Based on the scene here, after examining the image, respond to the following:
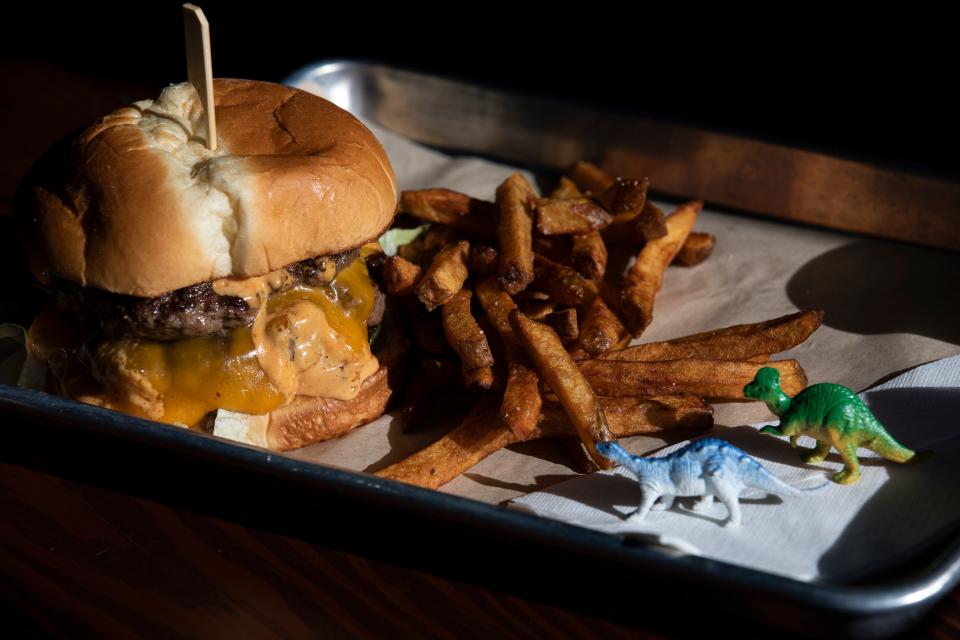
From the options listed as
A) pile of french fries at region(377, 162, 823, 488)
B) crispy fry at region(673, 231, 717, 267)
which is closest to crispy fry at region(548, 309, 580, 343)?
pile of french fries at region(377, 162, 823, 488)

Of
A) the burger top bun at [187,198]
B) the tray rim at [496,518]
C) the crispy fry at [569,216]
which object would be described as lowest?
the tray rim at [496,518]

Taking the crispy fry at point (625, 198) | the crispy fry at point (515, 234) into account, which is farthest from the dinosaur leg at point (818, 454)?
the crispy fry at point (625, 198)

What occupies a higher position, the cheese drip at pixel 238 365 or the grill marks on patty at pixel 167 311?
the grill marks on patty at pixel 167 311

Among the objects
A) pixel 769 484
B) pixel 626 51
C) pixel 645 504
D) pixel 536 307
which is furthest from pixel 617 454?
pixel 626 51

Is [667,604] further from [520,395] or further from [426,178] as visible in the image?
[426,178]

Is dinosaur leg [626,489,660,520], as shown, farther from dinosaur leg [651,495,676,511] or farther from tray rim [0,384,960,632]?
tray rim [0,384,960,632]

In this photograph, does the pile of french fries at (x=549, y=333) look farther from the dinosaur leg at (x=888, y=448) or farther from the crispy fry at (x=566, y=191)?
the dinosaur leg at (x=888, y=448)
